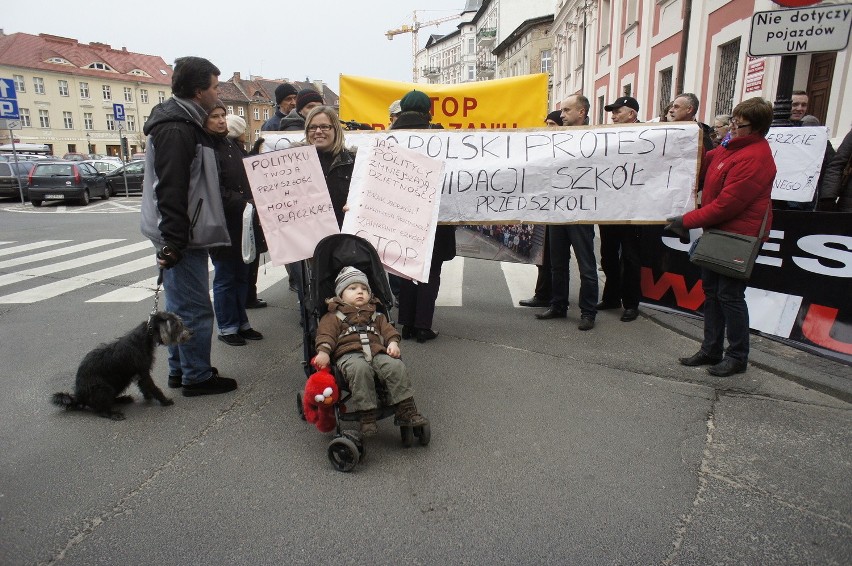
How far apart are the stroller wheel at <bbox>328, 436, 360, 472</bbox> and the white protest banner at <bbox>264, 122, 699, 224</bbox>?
8.81ft

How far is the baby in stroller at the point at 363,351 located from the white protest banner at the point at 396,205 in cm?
43

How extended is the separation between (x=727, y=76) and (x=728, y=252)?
Result: 9562 mm

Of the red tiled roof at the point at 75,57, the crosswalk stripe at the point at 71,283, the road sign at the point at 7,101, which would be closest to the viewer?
the crosswalk stripe at the point at 71,283

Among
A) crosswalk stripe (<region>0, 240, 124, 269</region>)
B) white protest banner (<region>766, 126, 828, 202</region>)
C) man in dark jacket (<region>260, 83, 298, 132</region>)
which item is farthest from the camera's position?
crosswalk stripe (<region>0, 240, 124, 269</region>)

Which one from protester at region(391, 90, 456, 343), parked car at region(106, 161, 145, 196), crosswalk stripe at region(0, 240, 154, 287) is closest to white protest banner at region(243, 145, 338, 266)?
protester at region(391, 90, 456, 343)

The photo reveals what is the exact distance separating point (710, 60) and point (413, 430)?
40.1 ft

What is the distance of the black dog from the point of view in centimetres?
355

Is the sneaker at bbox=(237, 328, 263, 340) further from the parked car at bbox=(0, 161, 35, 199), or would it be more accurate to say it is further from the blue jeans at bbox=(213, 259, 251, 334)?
the parked car at bbox=(0, 161, 35, 199)

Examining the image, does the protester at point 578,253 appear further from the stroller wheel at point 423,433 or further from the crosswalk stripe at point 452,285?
the stroller wheel at point 423,433

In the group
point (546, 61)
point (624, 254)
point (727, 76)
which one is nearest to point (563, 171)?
point (624, 254)

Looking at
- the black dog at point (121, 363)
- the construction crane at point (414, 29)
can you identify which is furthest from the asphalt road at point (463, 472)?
the construction crane at point (414, 29)

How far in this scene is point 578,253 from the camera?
544cm

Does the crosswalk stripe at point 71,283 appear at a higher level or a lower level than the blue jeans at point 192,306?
lower

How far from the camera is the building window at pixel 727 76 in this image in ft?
37.0
